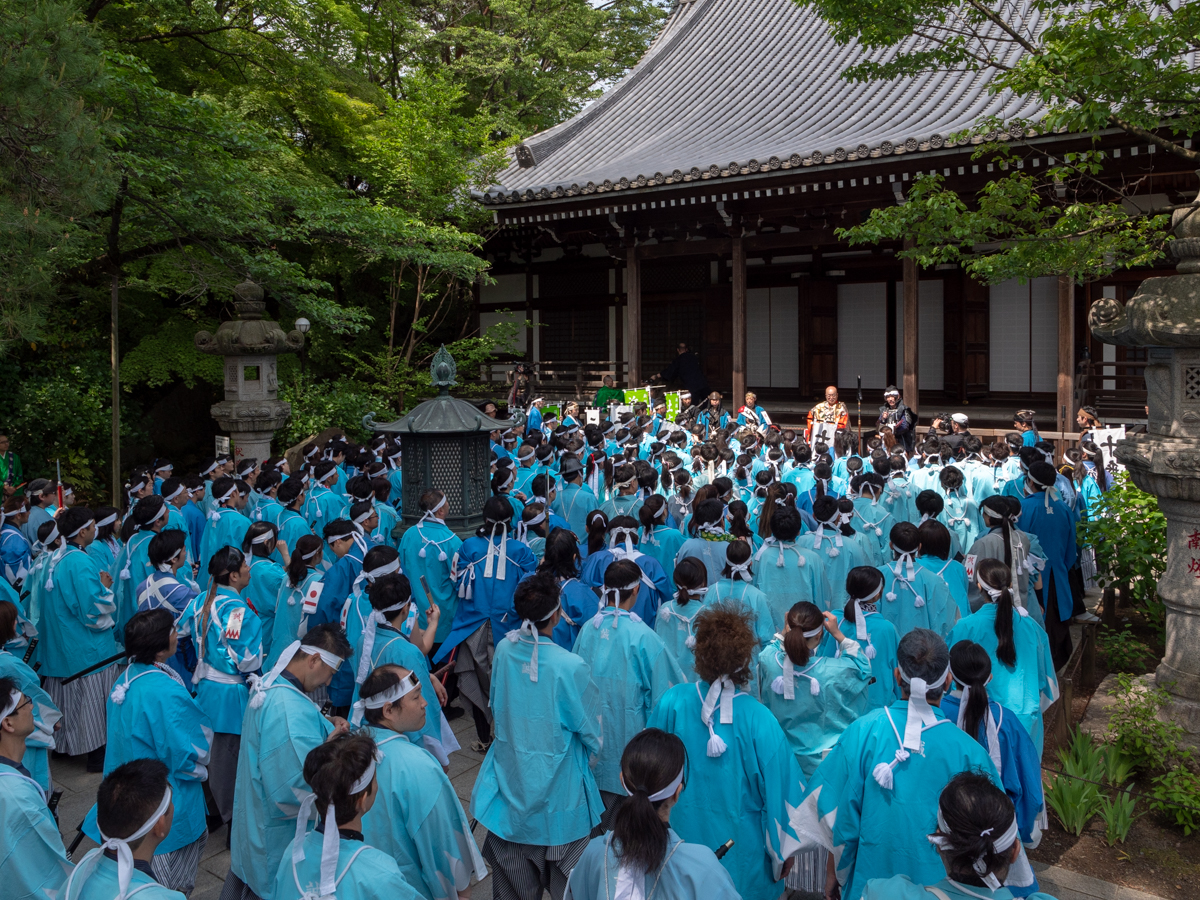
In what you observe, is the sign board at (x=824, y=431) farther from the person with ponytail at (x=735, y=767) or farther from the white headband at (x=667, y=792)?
the white headband at (x=667, y=792)

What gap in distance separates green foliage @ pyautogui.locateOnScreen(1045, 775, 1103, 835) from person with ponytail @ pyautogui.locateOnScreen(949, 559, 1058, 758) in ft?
1.94

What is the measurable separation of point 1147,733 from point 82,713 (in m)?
6.84

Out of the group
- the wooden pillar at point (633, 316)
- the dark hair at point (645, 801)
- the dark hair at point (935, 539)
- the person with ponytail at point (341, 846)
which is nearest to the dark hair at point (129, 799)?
the person with ponytail at point (341, 846)

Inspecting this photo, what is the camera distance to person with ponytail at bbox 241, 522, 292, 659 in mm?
5930

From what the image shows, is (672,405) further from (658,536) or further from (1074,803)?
(1074,803)

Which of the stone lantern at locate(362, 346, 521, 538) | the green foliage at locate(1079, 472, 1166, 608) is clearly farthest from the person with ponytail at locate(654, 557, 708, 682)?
the green foliage at locate(1079, 472, 1166, 608)

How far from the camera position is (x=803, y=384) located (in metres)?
17.5

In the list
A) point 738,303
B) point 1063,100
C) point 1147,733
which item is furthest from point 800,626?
point 738,303

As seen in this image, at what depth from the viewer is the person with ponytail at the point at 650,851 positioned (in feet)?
7.82

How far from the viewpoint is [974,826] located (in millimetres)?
2266

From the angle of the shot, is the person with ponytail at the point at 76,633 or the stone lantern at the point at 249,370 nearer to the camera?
the person with ponytail at the point at 76,633

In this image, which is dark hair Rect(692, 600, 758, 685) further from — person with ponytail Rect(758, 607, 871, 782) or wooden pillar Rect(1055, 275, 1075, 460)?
wooden pillar Rect(1055, 275, 1075, 460)

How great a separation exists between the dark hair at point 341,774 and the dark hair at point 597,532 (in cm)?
353

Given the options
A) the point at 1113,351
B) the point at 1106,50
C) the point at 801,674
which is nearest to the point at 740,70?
the point at 1113,351
